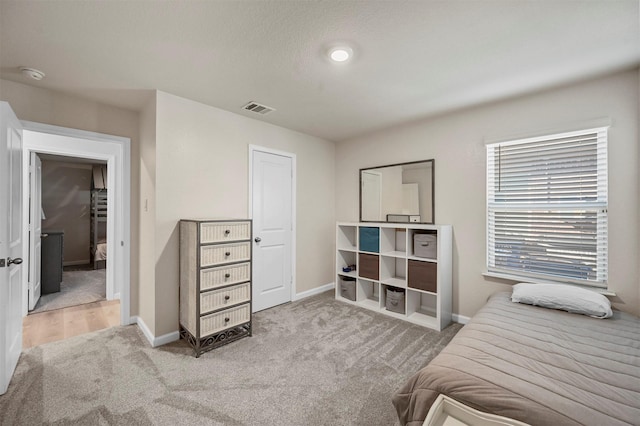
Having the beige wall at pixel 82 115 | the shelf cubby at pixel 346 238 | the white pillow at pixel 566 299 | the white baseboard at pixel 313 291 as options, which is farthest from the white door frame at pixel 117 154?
the white pillow at pixel 566 299

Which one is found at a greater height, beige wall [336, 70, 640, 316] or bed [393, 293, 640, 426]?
beige wall [336, 70, 640, 316]

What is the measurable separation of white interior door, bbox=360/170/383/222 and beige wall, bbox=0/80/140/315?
3.01 m

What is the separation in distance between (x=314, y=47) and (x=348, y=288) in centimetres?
305

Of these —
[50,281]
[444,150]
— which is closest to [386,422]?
[444,150]

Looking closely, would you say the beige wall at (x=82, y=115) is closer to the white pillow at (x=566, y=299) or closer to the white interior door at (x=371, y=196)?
the white interior door at (x=371, y=196)

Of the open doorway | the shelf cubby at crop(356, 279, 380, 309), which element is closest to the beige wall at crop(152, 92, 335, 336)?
the shelf cubby at crop(356, 279, 380, 309)

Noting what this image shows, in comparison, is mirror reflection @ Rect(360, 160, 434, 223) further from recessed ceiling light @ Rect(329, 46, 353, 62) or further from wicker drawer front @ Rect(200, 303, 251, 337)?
wicker drawer front @ Rect(200, 303, 251, 337)

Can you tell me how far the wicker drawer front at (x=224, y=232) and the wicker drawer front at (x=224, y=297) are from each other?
498mm

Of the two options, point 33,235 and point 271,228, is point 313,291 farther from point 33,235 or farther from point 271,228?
point 33,235

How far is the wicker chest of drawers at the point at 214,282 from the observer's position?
2.49m

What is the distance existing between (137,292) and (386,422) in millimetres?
2986

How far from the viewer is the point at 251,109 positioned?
124 inches

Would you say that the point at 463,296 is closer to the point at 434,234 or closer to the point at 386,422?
the point at 434,234

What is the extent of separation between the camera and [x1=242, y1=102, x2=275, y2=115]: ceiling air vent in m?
3.04
